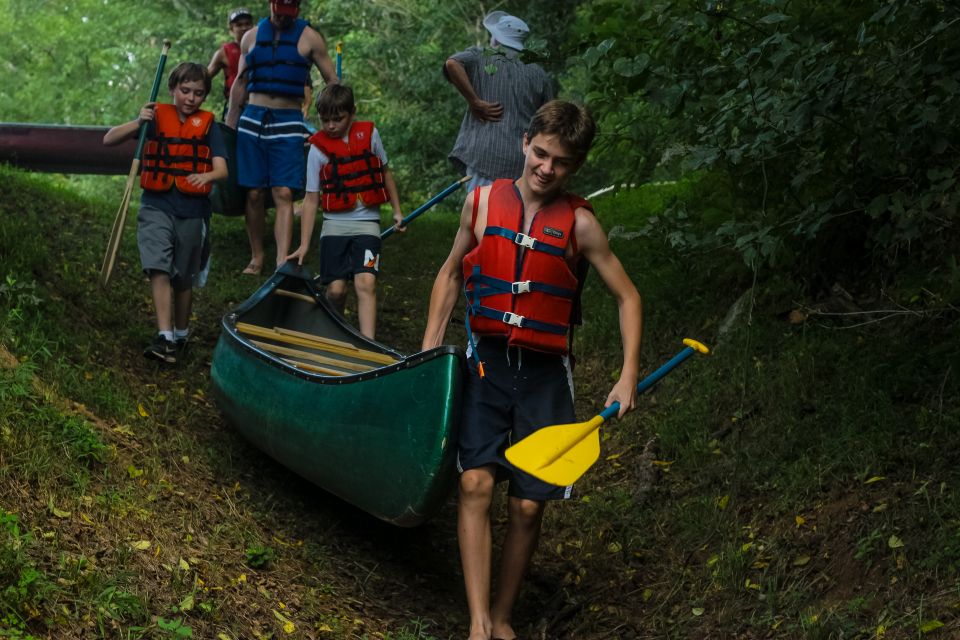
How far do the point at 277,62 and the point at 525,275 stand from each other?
385 centimetres

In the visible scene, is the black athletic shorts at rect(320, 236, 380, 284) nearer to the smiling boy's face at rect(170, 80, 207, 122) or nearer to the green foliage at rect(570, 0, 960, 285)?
the smiling boy's face at rect(170, 80, 207, 122)

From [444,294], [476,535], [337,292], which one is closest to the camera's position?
[476,535]

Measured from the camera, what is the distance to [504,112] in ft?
16.3

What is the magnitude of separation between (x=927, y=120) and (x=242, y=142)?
472cm

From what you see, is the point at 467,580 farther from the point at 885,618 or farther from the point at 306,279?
the point at 306,279

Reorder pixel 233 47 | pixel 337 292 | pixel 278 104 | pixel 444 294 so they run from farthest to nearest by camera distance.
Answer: pixel 233 47, pixel 278 104, pixel 337 292, pixel 444 294

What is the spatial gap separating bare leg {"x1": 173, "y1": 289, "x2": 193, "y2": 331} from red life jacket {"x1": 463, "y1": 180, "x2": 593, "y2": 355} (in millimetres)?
2557

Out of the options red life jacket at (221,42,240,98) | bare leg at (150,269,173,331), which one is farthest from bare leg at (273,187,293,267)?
red life jacket at (221,42,240,98)

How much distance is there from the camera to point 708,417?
175 inches

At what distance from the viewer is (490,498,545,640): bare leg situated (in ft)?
9.39

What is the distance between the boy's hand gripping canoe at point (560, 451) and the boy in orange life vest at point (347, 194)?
2.49 meters

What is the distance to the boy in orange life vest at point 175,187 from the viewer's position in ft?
15.1

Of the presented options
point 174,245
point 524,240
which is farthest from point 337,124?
point 524,240

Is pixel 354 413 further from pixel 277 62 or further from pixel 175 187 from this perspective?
pixel 277 62
